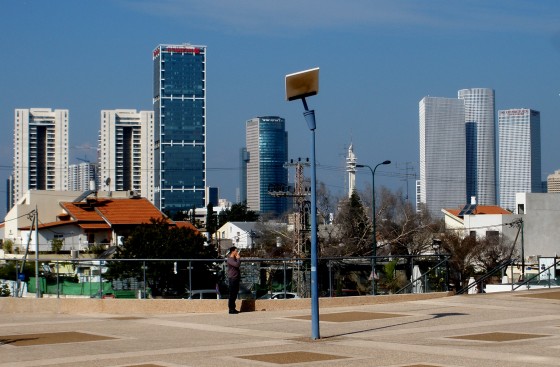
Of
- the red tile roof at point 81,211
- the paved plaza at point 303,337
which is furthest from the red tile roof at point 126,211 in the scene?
the paved plaza at point 303,337

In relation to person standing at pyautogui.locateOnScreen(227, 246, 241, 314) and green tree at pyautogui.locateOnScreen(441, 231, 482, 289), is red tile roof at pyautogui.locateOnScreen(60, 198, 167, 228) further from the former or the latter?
person standing at pyautogui.locateOnScreen(227, 246, 241, 314)

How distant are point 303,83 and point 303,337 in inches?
177

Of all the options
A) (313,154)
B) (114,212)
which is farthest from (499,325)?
(114,212)

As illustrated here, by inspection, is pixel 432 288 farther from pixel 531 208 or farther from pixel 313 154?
pixel 531 208

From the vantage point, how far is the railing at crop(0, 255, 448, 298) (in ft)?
78.6

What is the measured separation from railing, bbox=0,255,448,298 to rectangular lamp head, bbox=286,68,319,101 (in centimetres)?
771

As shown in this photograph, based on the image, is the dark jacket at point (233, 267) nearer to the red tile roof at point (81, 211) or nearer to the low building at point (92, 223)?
the low building at point (92, 223)

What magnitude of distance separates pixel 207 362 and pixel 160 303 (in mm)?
9096

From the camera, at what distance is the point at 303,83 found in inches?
664

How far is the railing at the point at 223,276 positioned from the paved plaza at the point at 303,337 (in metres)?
1.44

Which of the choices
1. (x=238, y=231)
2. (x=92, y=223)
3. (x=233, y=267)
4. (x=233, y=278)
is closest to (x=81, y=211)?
(x=92, y=223)

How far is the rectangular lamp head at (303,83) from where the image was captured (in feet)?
55.1

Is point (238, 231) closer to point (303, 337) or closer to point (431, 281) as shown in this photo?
point (431, 281)

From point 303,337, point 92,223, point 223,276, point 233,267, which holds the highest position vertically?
point 92,223
